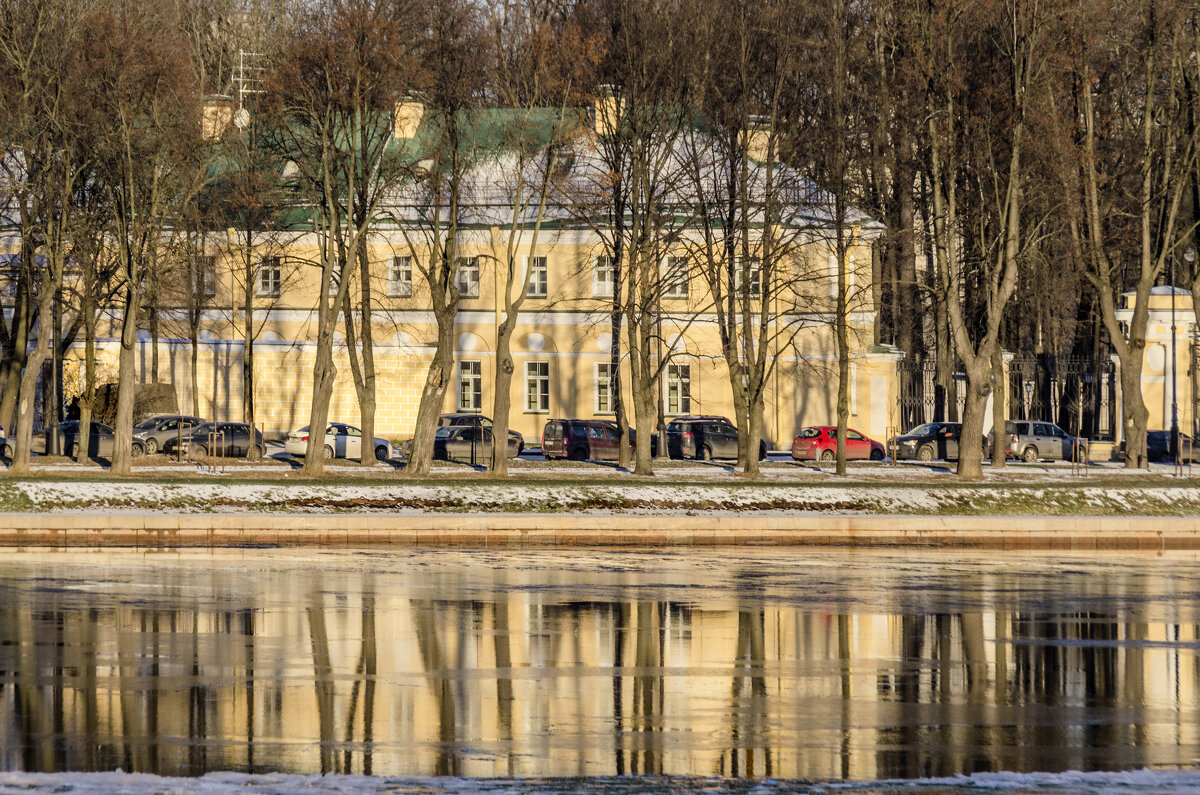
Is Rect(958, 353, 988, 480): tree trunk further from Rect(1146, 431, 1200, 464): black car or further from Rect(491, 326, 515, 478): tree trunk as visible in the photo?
Rect(1146, 431, 1200, 464): black car

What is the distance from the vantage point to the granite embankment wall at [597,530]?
25.7m

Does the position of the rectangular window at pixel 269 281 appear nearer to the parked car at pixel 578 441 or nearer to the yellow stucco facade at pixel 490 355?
the yellow stucco facade at pixel 490 355

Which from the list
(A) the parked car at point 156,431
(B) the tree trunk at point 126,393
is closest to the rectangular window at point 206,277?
(A) the parked car at point 156,431

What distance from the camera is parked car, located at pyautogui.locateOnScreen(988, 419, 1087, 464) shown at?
52.3 metres

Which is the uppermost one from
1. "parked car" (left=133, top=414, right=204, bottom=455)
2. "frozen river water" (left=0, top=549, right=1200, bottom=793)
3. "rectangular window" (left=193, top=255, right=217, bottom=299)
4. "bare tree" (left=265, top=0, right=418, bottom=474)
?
"bare tree" (left=265, top=0, right=418, bottom=474)

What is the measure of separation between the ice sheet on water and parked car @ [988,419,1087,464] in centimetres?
4472

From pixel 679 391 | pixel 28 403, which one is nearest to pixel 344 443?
pixel 28 403

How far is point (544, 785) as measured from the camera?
872 cm

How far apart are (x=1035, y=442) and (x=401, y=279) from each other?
2431 cm

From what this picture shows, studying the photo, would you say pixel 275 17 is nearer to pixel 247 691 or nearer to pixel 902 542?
pixel 902 542

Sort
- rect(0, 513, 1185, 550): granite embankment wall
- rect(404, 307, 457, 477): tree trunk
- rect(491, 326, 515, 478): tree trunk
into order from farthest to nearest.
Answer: rect(404, 307, 457, 477): tree trunk < rect(491, 326, 515, 478): tree trunk < rect(0, 513, 1185, 550): granite embankment wall

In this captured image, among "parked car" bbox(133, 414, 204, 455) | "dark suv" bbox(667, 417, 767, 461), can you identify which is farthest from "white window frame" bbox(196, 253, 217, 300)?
"dark suv" bbox(667, 417, 767, 461)

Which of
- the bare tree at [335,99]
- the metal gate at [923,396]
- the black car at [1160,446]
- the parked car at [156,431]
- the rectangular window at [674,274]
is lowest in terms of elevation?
the black car at [1160,446]

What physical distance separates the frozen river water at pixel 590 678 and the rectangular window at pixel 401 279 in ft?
116
